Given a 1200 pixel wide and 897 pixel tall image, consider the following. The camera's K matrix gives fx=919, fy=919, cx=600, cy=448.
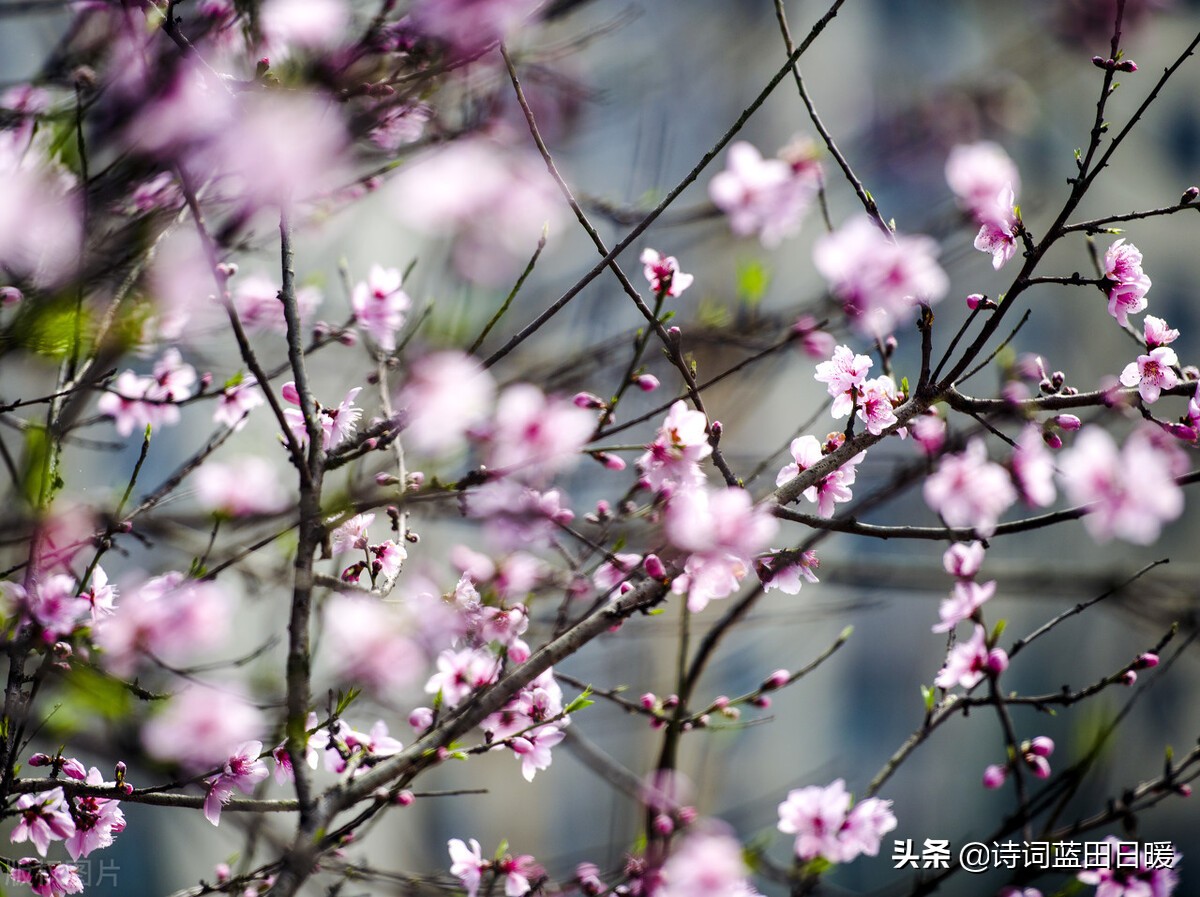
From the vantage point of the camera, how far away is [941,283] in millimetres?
1244

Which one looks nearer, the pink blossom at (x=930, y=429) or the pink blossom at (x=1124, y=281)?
the pink blossom at (x=930, y=429)

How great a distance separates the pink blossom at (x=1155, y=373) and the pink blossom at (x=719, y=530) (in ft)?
1.85

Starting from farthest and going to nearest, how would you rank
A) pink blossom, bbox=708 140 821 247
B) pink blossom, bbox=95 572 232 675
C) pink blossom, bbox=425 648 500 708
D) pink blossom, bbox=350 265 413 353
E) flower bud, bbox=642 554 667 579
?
pink blossom, bbox=708 140 821 247 → pink blossom, bbox=350 265 413 353 → pink blossom, bbox=425 648 500 708 → pink blossom, bbox=95 572 232 675 → flower bud, bbox=642 554 667 579

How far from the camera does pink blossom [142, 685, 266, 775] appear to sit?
4.02ft

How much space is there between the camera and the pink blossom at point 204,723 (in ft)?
4.02

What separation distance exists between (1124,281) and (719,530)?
0.78 metres

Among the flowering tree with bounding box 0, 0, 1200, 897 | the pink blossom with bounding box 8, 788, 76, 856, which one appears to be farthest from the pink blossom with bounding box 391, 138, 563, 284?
the pink blossom with bounding box 8, 788, 76, 856

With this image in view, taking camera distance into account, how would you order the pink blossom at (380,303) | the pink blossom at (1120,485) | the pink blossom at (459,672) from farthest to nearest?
the pink blossom at (380,303), the pink blossom at (459,672), the pink blossom at (1120,485)

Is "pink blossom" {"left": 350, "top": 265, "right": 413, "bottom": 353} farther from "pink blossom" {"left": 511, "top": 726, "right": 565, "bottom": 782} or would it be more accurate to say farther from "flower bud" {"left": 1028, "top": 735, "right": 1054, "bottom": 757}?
"flower bud" {"left": 1028, "top": 735, "right": 1054, "bottom": 757}

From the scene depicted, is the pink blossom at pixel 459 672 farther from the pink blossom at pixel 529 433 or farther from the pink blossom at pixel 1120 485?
the pink blossom at pixel 1120 485

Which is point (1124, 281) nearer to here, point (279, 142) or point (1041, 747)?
point (1041, 747)

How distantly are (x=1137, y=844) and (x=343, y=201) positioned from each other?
186cm

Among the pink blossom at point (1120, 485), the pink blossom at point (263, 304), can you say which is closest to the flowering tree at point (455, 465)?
the pink blossom at point (1120, 485)

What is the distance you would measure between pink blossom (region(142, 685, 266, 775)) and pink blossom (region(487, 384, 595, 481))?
48cm
